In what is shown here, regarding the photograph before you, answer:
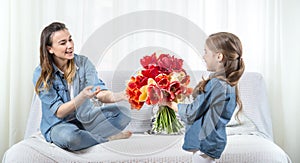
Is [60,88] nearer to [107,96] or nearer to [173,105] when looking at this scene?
[107,96]

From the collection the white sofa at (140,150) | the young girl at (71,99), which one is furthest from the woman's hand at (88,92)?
the white sofa at (140,150)

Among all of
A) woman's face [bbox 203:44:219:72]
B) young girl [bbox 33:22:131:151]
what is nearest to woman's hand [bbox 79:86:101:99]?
young girl [bbox 33:22:131:151]

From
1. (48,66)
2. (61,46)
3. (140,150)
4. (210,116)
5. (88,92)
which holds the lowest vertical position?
(140,150)

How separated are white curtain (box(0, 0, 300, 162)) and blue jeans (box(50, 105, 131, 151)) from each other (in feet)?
2.02

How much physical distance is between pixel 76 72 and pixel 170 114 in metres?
0.63

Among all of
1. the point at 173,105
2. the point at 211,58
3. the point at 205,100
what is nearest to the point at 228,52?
the point at 211,58

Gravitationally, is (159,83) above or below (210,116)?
above

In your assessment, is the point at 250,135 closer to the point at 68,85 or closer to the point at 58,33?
the point at 68,85

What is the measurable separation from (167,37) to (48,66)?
79 centimetres

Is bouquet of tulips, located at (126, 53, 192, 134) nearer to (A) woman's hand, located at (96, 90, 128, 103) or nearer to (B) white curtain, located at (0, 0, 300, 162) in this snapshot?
(A) woman's hand, located at (96, 90, 128, 103)

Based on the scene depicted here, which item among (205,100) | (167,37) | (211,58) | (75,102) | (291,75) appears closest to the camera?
(205,100)

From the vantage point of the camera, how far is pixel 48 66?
233cm

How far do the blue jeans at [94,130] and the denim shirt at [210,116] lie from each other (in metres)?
0.36

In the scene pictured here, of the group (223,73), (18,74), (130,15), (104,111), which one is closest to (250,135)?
(223,73)
